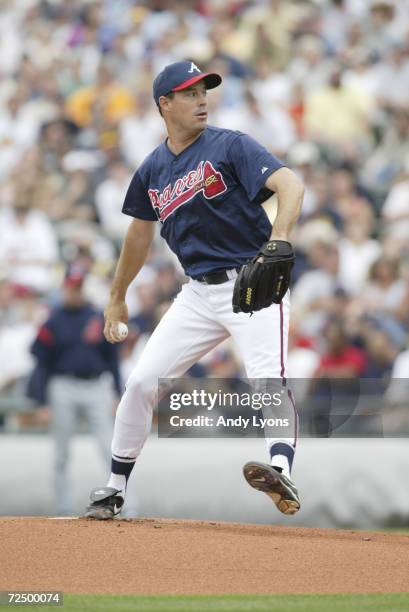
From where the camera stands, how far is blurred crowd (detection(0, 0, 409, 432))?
10320 millimetres

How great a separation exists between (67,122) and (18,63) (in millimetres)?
1759

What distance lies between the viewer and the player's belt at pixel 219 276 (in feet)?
18.3

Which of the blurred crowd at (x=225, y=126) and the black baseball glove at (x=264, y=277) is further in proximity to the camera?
the blurred crowd at (x=225, y=126)

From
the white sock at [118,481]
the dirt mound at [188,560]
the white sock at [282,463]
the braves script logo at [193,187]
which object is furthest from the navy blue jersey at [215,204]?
the dirt mound at [188,560]

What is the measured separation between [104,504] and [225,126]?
23.4 ft

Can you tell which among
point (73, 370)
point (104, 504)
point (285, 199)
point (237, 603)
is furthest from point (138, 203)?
point (73, 370)

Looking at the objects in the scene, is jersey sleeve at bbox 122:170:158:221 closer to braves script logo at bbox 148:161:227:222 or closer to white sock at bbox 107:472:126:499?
braves script logo at bbox 148:161:227:222

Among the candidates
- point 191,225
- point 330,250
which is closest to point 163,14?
point 330,250

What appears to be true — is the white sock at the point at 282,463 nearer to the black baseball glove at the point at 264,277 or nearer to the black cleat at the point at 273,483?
the black cleat at the point at 273,483

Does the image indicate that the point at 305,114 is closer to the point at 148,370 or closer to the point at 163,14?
the point at 163,14

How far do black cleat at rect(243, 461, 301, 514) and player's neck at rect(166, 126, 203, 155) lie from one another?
159cm

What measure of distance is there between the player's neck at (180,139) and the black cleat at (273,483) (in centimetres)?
159

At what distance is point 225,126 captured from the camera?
40.8ft

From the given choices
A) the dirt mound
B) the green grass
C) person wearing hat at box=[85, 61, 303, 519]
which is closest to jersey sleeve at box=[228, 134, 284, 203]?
person wearing hat at box=[85, 61, 303, 519]
